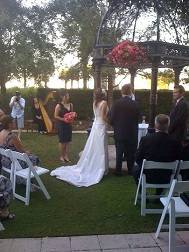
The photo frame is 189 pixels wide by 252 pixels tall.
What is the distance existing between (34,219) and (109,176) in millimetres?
2874

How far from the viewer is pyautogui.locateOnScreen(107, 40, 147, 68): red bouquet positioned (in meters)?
8.58

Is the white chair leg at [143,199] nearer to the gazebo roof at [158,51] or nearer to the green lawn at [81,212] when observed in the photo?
the green lawn at [81,212]

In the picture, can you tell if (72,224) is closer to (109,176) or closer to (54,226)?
(54,226)

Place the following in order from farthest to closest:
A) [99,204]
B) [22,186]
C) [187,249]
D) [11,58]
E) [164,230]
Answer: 1. [11,58]
2. [22,186]
3. [99,204]
4. [164,230]
5. [187,249]

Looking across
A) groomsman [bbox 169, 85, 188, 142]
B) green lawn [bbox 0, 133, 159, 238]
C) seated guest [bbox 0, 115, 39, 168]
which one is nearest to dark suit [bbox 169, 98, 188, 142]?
groomsman [bbox 169, 85, 188, 142]

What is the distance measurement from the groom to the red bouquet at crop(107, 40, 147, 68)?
82cm

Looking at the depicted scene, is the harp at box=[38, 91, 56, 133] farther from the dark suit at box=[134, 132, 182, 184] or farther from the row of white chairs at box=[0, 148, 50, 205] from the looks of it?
the dark suit at box=[134, 132, 182, 184]

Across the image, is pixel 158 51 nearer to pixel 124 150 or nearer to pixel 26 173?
pixel 124 150

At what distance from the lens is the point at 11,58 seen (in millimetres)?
19312

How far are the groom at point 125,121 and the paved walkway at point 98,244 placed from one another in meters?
3.21

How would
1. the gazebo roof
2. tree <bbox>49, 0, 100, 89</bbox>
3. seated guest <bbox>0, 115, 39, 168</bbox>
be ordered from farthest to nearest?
1. tree <bbox>49, 0, 100, 89</bbox>
2. the gazebo roof
3. seated guest <bbox>0, 115, 39, 168</bbox>

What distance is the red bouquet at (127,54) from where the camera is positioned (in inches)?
338

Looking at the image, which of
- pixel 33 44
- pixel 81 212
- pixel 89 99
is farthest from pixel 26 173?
pixel 33 44

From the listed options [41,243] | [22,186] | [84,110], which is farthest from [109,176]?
[84,110]
